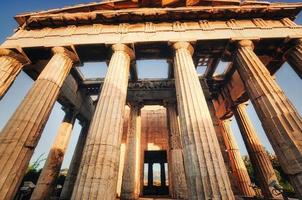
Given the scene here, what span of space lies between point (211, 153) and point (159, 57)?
279 inches

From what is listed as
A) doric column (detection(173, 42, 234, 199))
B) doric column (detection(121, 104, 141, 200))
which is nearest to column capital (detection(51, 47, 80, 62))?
doric column (detection(121, 104, 141, 200))

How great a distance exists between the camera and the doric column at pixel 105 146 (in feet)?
20.2

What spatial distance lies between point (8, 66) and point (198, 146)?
10397 mm

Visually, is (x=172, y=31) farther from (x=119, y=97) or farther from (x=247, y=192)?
(x=247, y=192)

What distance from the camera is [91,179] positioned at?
625cm

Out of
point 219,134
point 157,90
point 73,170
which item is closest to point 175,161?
point 219,134

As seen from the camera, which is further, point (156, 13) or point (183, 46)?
point (156, 13)

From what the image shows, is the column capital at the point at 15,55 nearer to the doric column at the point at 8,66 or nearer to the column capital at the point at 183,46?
the doric column at the point at 8,66

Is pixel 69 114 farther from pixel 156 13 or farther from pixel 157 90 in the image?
pixel 156 13

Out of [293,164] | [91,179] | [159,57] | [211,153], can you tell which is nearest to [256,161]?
[293,164]

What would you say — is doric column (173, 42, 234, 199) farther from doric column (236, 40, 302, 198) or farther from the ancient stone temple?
doric column (236, 40, 302, 198)

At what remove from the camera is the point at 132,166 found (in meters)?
12.6

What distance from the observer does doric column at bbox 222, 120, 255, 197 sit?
→ 1309 centimetres

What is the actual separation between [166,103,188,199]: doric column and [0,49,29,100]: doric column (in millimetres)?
10056
